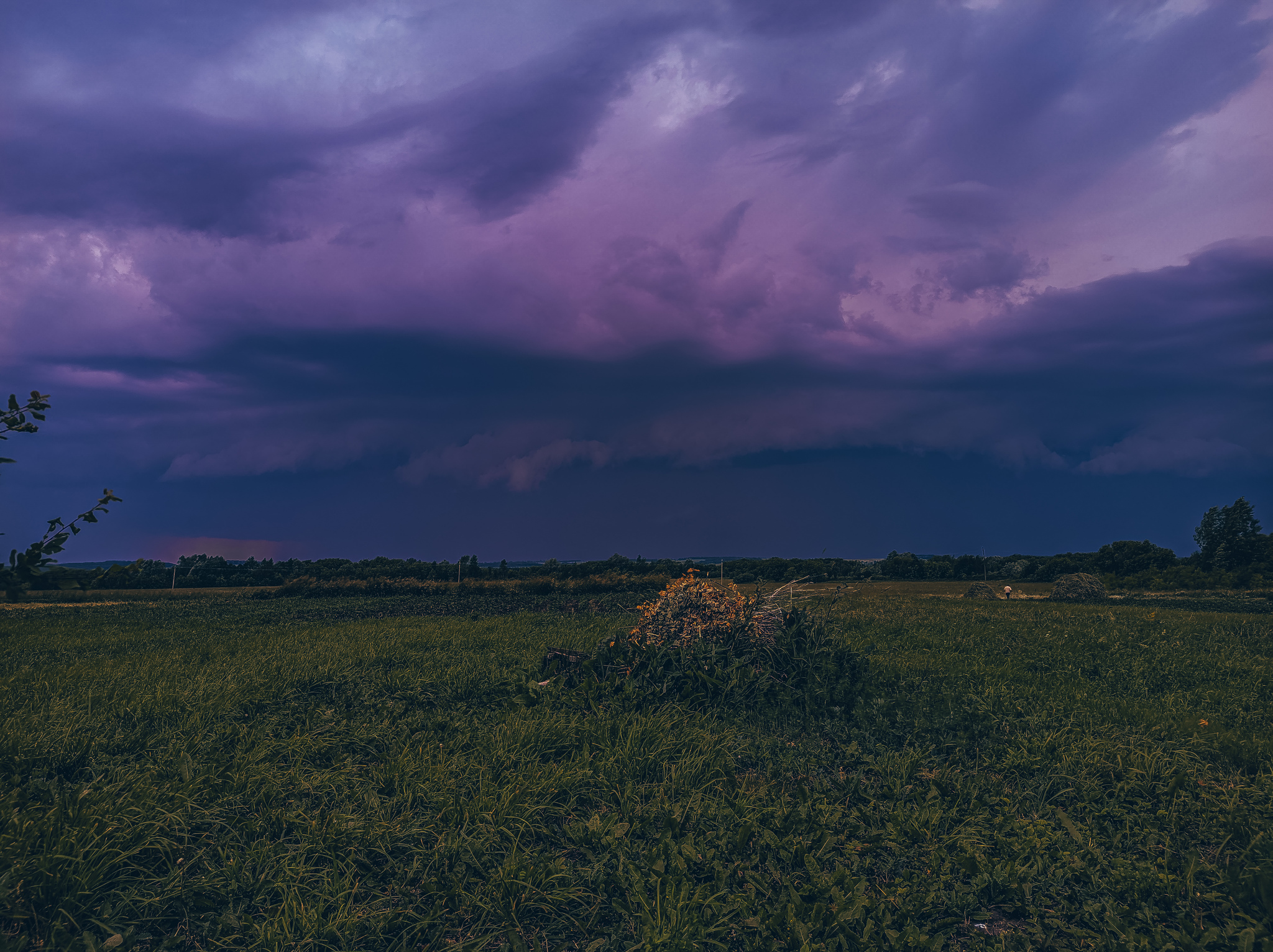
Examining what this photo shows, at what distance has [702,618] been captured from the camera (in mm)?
8031

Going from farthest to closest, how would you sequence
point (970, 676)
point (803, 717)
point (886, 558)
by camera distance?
point (886, 558), point (970, 676), point (803, 717)

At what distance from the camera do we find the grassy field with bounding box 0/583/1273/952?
331cm

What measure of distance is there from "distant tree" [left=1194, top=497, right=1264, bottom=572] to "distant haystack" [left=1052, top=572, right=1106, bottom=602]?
12832 millimetres

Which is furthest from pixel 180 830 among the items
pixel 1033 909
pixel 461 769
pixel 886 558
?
pixel 886 558

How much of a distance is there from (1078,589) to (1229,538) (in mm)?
16835

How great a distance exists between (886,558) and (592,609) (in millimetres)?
26798

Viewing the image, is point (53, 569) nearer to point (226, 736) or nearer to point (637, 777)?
point (637, 777)

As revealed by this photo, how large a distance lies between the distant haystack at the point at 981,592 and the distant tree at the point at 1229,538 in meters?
15.1

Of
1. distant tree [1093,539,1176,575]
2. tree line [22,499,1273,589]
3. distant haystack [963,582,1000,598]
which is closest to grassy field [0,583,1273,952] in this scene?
distant haystack [963,582,1000,598]

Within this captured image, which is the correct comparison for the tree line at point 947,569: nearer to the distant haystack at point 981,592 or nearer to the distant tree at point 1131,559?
the distant tree at point 1131,559

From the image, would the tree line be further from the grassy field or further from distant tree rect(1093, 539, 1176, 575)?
the grassy field

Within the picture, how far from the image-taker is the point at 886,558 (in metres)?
40.9

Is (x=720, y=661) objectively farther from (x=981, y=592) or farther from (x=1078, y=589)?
(x=1078, y=589)

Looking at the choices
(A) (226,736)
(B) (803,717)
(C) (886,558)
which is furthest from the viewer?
(C) (886,558)
